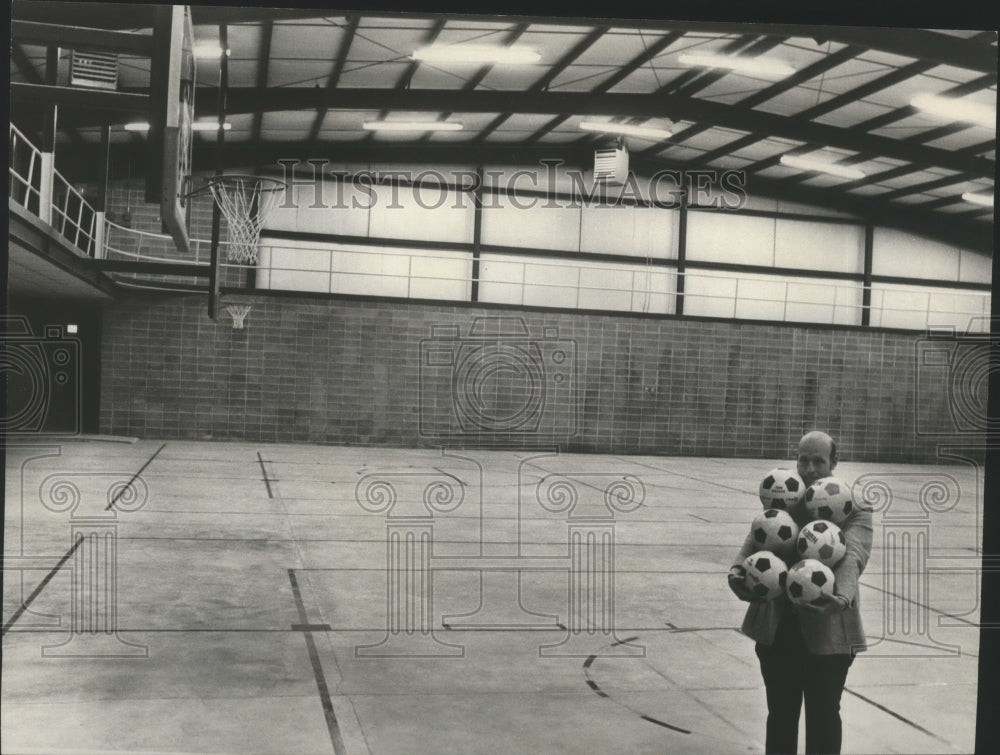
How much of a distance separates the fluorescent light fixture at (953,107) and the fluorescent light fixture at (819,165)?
519cm

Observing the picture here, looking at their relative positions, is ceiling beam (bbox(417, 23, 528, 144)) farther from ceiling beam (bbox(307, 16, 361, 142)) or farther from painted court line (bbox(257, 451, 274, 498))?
painted court line (bbox(257, 451, 274, 498))

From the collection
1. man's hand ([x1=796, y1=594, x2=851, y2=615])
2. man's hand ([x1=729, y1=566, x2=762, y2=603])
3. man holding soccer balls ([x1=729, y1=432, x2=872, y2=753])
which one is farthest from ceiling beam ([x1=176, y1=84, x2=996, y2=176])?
man's hand ([x1=796, y1=594, x2=851, y2=615])

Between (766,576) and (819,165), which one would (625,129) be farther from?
(766,576)

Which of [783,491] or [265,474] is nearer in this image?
[783,491]

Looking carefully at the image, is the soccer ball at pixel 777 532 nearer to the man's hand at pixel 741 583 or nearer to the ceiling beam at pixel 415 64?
the man's hand at pixel 741 583

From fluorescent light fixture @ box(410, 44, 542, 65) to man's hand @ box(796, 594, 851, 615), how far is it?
537 inches

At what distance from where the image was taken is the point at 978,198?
79.9 feet

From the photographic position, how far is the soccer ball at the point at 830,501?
3996mm

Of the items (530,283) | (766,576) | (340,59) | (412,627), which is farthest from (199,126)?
(766,576)

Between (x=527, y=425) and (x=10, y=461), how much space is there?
39.2ft

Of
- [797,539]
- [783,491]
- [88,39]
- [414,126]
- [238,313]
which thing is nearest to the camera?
[797,539]

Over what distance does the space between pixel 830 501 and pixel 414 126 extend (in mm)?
18864

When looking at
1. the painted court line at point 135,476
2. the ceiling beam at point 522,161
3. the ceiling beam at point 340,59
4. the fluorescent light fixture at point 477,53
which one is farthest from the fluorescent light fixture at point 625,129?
the painted court line at point 135,476

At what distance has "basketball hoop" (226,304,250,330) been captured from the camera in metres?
22.0
